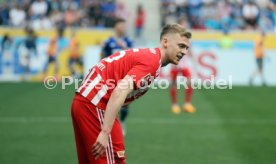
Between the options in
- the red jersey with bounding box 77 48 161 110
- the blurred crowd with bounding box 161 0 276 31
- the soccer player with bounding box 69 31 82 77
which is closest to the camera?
the red jersey with bounding box 77 48 161 110

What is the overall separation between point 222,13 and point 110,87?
21.2 meters

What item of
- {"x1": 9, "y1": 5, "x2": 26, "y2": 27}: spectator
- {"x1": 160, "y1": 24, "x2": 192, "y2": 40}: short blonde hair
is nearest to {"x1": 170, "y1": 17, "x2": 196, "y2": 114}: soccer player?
{"x1": 160, "y1": 24, "x2": 192, "y2": 40}: short blonde hair

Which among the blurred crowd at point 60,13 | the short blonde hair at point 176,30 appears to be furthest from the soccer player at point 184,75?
the blurred crowd at point 60,13

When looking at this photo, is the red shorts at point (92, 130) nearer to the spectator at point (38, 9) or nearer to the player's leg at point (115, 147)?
the player's leg at point (115, 147)

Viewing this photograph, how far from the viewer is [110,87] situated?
4.77 m

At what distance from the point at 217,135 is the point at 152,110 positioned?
11.7 ft

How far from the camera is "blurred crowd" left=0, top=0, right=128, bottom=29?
23.5 meters

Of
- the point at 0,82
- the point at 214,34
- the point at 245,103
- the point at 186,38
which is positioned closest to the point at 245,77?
the point at 214,34

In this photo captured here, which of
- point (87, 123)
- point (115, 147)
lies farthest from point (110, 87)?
point (115, 147)

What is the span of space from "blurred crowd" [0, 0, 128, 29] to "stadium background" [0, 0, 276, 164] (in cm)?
5

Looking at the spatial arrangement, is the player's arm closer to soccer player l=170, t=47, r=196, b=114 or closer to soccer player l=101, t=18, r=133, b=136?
soccer player l=101, t=18, r=133, b=136

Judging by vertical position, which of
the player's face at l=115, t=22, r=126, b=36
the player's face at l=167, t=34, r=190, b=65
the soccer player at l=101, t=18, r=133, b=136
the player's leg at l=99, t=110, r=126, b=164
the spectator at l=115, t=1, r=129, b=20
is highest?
the spectator at l=115, t=1, r=129, b=20

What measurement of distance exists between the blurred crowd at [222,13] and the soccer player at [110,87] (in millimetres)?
19640

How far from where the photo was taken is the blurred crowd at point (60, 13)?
77.1 feet
